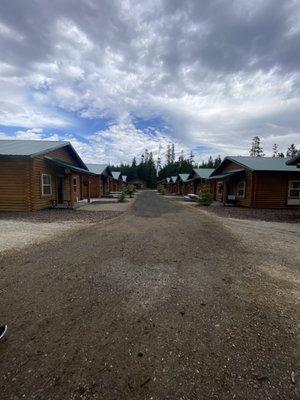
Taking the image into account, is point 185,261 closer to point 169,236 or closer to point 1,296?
point 169,236

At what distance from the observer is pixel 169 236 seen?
7.95 m

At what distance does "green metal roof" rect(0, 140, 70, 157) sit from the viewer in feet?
42.4

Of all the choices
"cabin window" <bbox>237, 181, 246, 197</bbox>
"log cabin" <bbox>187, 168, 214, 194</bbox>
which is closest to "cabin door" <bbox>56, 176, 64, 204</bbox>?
"cabin window" <bbox>237, 181, 246, 197</bbox>

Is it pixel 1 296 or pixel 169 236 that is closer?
pixel 1 296

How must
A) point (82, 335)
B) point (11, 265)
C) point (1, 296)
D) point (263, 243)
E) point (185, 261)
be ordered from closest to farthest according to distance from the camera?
point (82, 335) < point (1, 296) < point (11, 265) < point (185, 261) < point (263, 243)

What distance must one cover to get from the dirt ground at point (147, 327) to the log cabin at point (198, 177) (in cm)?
2685

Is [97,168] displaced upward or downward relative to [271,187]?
upward

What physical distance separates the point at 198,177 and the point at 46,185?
23.3m

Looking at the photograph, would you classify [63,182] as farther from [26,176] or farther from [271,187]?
[271,187]

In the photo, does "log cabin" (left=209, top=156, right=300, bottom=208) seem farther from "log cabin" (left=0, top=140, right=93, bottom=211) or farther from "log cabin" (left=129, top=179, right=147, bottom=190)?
"log cabin" (left=129, top=179, right=147, bottom=190)

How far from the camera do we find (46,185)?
49.3ft

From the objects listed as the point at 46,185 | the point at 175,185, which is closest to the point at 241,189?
the point at 46,185

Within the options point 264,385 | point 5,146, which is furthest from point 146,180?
point 264,385

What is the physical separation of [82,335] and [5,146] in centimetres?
1566
